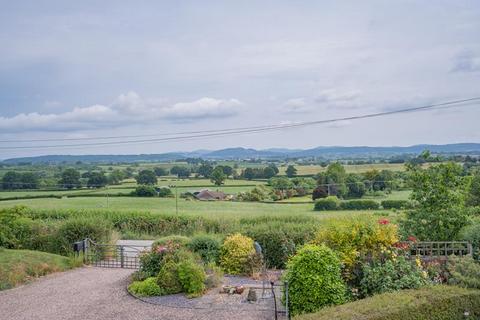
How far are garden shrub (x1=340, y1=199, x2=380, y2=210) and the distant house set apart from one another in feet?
35.6

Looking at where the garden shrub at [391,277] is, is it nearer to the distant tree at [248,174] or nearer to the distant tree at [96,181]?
the distant tree at [96,181]

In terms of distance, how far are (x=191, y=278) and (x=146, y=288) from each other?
1225 mm

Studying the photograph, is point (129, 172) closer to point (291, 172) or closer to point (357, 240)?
point (291, 172)

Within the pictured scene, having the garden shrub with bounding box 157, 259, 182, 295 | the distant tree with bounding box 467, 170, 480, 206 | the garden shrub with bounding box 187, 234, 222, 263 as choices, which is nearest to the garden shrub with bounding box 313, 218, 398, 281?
the garden shrub with bounding box 157, 259, 182, 295

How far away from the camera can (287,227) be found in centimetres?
1680

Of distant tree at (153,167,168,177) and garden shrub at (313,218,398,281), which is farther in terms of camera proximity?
distant tree at (153,167,168,177)

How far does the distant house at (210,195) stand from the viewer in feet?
143

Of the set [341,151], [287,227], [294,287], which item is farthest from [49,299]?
[341,151]

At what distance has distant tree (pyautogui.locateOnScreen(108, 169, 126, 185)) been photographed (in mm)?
46797

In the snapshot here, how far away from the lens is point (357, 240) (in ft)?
37.8

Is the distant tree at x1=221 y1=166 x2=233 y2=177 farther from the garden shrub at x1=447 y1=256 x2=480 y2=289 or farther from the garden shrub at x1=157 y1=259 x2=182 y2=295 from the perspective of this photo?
the garden shrub at x1=447 y1=256 x2=480 y2=289

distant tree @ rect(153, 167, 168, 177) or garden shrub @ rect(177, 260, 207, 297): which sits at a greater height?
distant tree @ rect(153, 167, 168, 177)

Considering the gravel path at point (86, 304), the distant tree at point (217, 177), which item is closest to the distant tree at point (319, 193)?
the distant tree at point (217, 177)

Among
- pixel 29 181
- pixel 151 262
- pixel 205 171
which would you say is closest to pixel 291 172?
pixel 205 171
